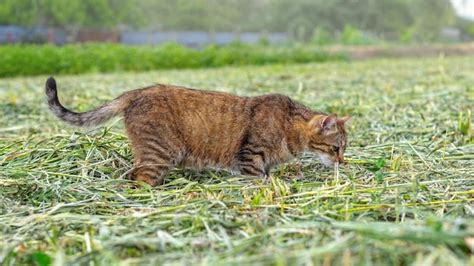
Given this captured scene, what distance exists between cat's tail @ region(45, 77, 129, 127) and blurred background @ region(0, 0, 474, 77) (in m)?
13.3

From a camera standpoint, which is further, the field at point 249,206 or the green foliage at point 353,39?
the green foliage at point 353,39

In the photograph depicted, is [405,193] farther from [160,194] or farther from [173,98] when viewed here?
[173,98]

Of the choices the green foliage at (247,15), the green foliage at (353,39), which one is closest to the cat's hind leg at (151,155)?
the green foliage at (247,15)

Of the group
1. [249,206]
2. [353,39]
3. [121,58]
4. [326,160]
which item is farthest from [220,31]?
[249,206]

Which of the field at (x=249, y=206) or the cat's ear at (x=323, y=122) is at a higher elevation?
the cat's ear at (x=323, y=122)

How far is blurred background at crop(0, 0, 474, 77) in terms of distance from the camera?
18.8 meters

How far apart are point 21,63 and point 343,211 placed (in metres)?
15.4

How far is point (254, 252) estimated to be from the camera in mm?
2156

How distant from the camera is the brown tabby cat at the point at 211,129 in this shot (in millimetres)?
3678

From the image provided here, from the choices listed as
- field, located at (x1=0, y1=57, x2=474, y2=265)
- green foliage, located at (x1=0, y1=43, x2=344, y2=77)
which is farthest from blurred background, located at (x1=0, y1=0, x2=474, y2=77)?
field, located at (x1=0, y1=57, x2=474, y2=265)

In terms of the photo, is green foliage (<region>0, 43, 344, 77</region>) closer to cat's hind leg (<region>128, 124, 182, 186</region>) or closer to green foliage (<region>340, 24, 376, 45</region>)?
green foliage (<region>340, 24, 376, 45</region>)

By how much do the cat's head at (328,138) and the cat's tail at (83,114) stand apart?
1.24 m

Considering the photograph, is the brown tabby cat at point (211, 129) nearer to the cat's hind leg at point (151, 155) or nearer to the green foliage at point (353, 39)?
the cat's hind leg at point (151, 155)

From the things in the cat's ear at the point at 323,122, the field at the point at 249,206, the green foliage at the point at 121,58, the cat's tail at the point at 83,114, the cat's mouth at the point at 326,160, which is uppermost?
the cat's tail at the point at 83,114
